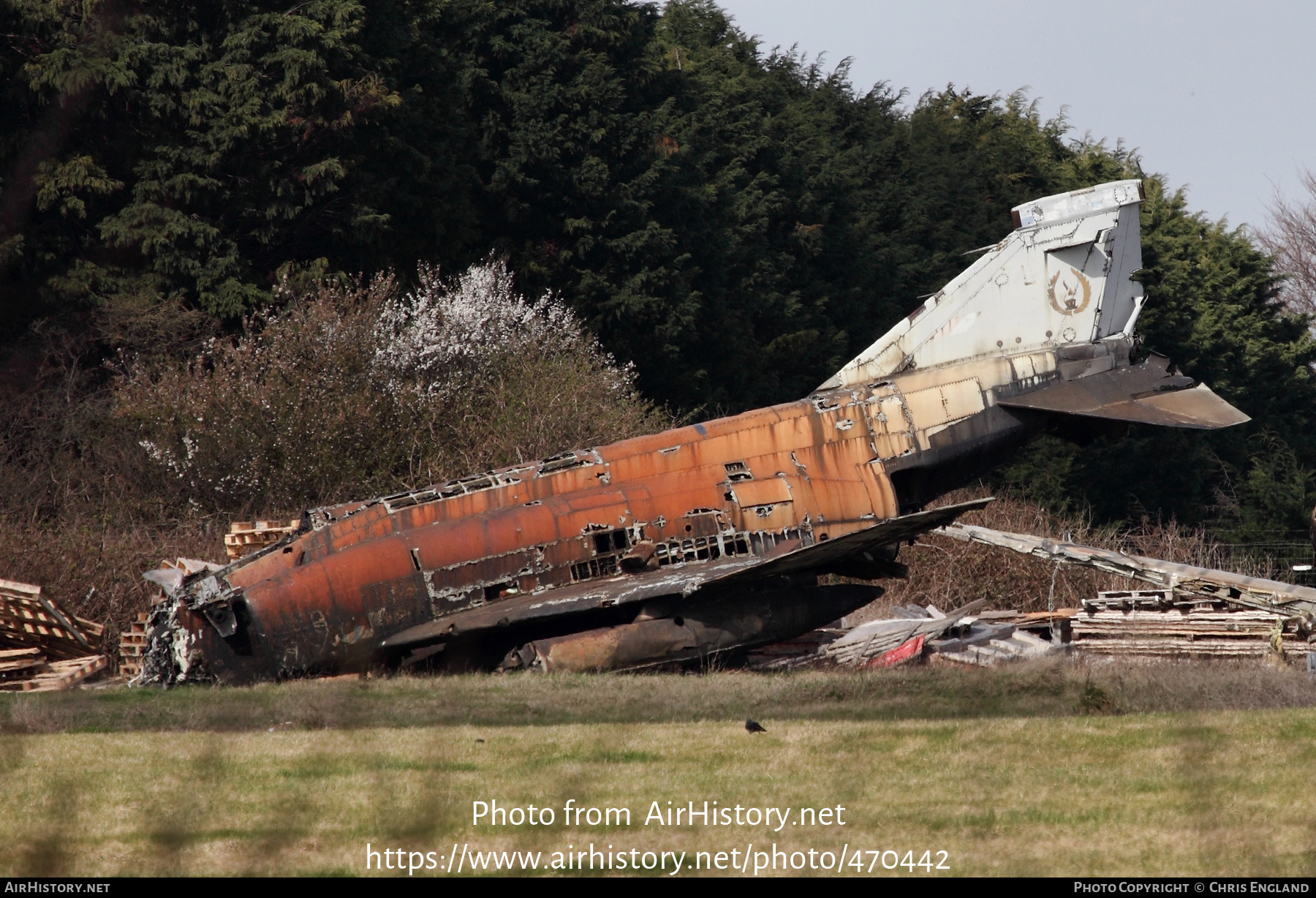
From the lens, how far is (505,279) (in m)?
37.4

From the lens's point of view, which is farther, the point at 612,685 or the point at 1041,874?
the point at 612,685

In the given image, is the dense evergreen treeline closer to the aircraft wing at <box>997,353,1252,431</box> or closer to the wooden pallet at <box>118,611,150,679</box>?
the wooden pallet at <box>118,611,150,679</box>

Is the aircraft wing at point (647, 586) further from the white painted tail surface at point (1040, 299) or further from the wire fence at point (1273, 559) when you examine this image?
the wire fence at point (1273, 559)

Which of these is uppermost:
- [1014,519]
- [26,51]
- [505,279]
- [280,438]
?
[26,51]

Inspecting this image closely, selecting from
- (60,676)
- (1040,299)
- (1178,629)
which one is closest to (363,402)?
(60,676)

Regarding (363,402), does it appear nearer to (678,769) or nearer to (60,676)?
(60,676)

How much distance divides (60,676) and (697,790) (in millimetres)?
12687

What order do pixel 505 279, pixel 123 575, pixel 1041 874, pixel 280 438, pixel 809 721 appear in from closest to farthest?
pixel 1041 874
pixel 809 721
pixel 123 575
pixel 280 438
pixel 505 279

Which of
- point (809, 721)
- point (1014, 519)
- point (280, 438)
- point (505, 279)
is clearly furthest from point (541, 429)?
point (809, 721)

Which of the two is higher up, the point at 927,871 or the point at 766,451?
the point at 766,451

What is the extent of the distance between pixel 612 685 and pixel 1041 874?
8.54m

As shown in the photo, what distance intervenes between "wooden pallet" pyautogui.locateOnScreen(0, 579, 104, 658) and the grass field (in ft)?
15.8

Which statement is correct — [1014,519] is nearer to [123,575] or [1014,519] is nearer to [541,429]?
[541,429]

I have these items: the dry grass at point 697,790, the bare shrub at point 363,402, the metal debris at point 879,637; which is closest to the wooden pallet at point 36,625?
the dry grass at point 697,790
